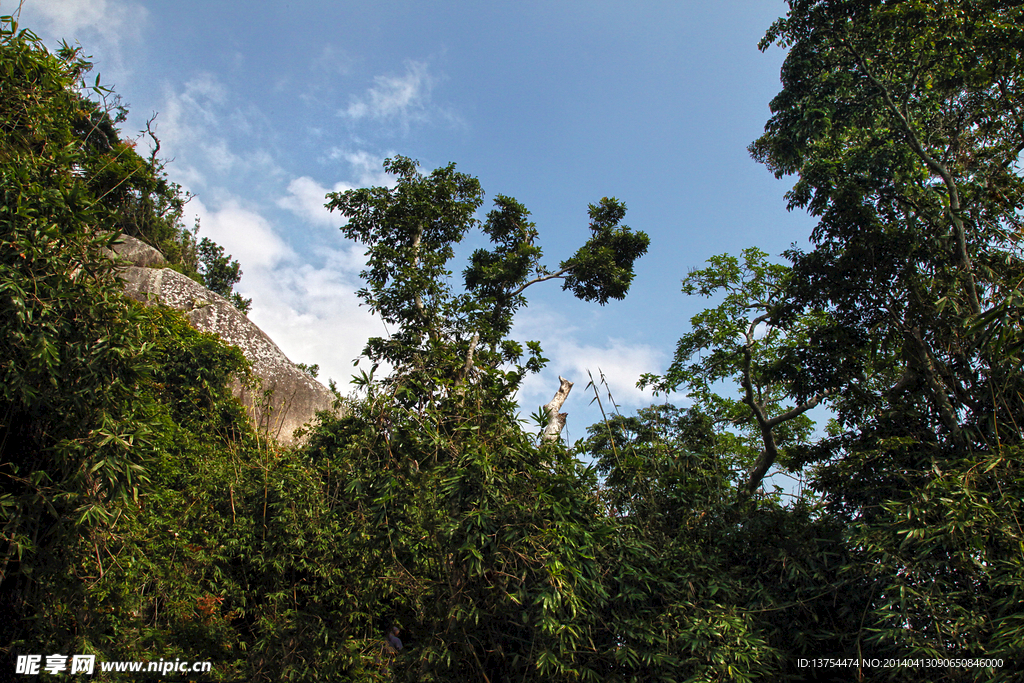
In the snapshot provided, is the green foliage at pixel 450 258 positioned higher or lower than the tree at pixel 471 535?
higher

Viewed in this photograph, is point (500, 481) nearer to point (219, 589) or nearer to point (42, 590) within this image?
point (42, 590)

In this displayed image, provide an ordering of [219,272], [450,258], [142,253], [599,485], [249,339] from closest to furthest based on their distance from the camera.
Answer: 1. [599,485]
2. [450,258]
3. [249,339]
4. [142,253]
5. [219,272]

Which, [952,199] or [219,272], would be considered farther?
[219,272]

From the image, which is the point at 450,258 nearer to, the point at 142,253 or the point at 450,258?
the point at 450,258

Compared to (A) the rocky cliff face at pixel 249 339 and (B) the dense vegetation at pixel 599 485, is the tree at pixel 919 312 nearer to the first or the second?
(B) the dense vegetation at pixel 599 485

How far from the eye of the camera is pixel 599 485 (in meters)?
4.53

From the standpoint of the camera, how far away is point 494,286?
30.8 ft

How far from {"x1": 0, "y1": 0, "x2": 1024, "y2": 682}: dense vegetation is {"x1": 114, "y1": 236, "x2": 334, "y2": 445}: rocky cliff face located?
13.4 ft

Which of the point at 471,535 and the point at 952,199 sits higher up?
the point at 952,199

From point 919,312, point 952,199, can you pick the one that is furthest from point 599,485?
point 952,199

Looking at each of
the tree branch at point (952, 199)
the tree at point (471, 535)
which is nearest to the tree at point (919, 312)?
the tree branch at point (952, 199)

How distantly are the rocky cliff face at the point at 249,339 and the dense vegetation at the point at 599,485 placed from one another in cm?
407

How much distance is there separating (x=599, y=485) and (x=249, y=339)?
32.3 ft

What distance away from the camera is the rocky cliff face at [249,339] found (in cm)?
1141
